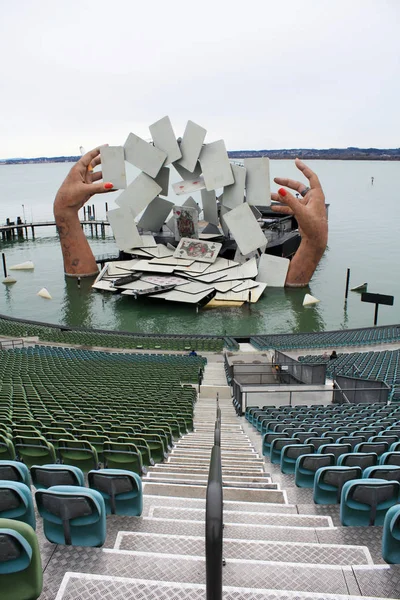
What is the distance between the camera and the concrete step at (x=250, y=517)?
13.8 feet

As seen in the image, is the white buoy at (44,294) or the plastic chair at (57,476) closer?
the plastic chair at (57,476)

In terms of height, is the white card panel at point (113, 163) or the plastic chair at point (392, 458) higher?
the white card panel at point (113, 163)

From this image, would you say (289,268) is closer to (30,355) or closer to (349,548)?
(30,355)

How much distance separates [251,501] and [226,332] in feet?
75.6

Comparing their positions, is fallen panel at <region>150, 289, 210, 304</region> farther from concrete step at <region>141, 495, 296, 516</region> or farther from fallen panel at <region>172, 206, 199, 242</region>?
concrete step at <region>141, 495, 296, 516</region>

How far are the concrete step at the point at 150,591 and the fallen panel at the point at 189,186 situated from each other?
3404cm

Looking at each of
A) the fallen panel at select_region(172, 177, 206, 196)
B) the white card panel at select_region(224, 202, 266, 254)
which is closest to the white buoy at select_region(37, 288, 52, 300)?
the fallen panel at select_region(172, 177, 206, 196)

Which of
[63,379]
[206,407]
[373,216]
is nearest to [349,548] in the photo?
[206,407]

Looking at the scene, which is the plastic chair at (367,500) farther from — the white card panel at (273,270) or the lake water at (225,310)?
the white card panel at (273,270)

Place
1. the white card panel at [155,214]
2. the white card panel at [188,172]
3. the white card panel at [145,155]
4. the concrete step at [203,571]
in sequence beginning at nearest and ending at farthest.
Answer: the concrete step at [203,571] < the white card panel at [145,155] < the white card panel at [188,172] < the white card panel at [155,214]

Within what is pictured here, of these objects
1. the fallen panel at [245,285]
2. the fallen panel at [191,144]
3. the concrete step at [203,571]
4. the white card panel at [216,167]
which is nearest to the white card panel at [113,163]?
the fallen panel at [191,144]

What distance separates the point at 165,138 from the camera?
3444 centimetres

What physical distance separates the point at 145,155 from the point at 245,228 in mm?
9399

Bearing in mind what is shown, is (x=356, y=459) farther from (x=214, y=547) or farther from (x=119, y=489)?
(x=214, y=547)
